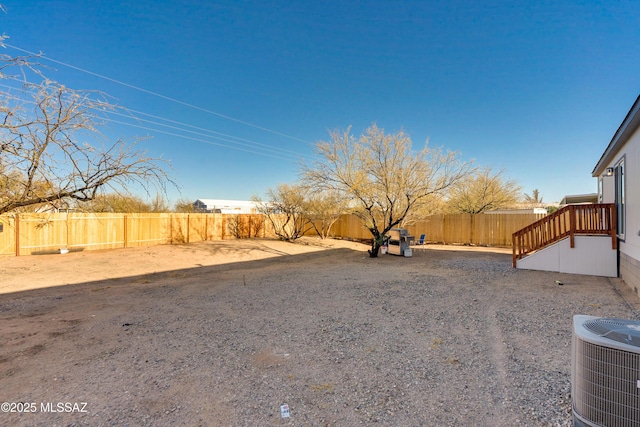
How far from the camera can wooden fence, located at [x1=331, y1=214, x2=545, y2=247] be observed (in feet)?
50.8

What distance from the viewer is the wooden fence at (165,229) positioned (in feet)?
36.8

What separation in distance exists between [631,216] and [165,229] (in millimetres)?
17082

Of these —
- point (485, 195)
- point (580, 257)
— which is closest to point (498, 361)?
point (580, 257)

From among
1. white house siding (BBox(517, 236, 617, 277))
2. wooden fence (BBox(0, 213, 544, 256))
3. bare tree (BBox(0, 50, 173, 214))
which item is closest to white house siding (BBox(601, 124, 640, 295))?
white house siding (BBox(517, 236, 617, 277))

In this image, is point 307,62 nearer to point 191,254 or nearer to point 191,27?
point 191,27

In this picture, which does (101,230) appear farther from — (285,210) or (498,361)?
(498,361)

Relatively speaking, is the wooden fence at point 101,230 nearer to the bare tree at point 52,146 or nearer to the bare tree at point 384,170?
the bare tree at point 52,146

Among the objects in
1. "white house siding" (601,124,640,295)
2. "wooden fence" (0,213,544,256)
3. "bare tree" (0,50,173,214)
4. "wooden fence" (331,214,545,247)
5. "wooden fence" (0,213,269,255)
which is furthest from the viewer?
"wooden fence" (331,214,545,247)

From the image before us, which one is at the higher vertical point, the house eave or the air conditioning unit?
the house eave

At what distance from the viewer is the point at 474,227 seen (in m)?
16.4

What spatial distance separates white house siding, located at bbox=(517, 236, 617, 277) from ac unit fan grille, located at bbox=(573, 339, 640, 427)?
7.83 m

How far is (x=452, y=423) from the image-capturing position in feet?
6.71

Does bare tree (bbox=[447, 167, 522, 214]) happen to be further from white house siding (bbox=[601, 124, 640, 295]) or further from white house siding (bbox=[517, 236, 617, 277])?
white house siding (bbox=[601, 124, 640, 295])

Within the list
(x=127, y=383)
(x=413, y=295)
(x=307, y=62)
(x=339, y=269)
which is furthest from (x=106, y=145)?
(x=307, y=62)
